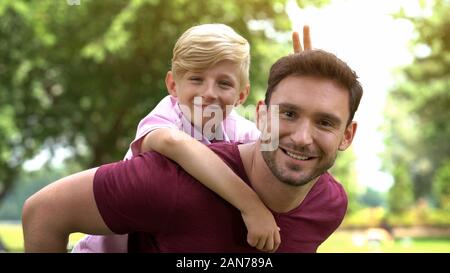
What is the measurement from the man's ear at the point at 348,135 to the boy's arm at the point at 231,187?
37 cm

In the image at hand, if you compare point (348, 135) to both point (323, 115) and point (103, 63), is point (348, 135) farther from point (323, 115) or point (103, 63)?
point (103, 63)

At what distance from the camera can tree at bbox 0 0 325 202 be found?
61.2 ft

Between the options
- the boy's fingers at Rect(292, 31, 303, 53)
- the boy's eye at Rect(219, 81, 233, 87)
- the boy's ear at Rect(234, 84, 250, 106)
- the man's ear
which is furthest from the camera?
the boy's ear at Rect(234, 84, 250, 106)

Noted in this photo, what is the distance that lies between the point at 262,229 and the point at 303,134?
1.13 ft

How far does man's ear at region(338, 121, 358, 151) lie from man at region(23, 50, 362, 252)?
0.01 m

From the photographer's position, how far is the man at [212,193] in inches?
87.9

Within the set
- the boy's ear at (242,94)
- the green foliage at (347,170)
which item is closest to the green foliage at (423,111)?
the green foliage at (347,170)

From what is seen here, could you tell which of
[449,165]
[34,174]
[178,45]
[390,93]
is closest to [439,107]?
[449,165]

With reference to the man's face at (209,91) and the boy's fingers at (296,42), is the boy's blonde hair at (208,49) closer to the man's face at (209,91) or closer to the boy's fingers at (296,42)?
the man's face at (209,91)

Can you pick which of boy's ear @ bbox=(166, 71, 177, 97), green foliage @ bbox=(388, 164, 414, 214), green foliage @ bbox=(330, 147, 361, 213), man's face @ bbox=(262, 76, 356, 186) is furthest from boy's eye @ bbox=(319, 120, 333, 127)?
green foliage @ bbox=(388, 164, 414, 214)

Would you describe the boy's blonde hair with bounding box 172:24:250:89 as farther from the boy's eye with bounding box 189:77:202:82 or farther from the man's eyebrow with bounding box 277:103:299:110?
the man's eyebrow with bounding box 277:103:299:110

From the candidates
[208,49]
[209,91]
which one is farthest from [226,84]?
[208,49]

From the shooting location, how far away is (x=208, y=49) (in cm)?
307
